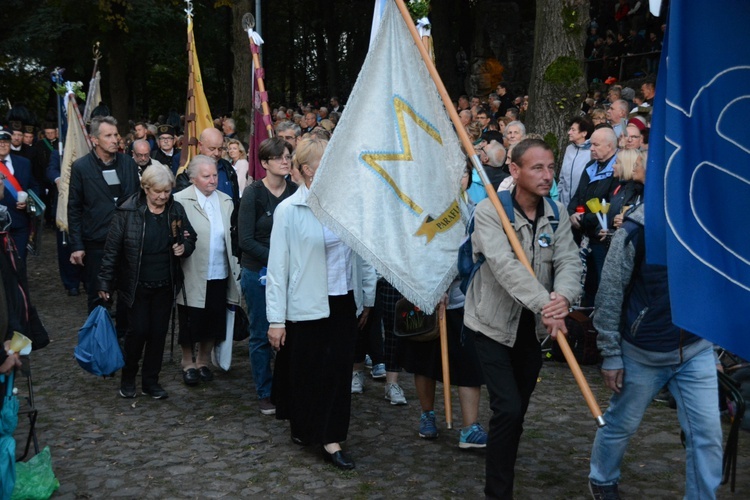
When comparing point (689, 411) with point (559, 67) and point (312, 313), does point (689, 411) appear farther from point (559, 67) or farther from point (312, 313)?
point (559, 67)

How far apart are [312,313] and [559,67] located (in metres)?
6.86

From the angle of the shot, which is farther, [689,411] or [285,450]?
[285,450]

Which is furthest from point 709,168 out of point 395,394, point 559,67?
point 559,67

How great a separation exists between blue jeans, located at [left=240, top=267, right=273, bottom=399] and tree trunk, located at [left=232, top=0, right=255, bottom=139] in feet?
39.2

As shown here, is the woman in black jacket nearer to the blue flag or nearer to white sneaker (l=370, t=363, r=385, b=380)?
white sneaker (l=370, t=363, r=385, b=380)

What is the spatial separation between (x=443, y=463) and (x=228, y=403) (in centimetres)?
217

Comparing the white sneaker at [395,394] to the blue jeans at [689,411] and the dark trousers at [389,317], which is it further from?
the blue jeans at [689,411]

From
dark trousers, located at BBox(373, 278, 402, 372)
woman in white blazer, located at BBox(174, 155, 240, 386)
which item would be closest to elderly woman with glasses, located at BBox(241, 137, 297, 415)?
woman in white blazer, located at BBox(174, 155, 240, 386)

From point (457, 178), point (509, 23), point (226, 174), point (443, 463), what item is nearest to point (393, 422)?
point (443, 463)

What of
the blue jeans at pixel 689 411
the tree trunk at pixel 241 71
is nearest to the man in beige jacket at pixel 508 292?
the blue jeans at pixel 689 411

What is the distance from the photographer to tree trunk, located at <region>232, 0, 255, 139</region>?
1878 centimetres

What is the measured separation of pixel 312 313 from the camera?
19.5 ft

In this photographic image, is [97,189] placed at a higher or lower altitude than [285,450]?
higher

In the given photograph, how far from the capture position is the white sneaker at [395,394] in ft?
24.3
